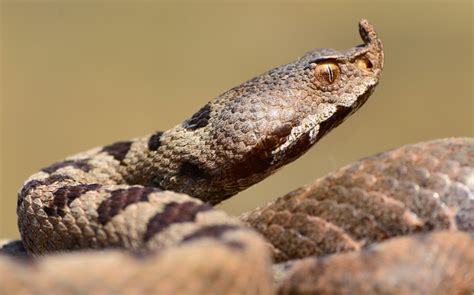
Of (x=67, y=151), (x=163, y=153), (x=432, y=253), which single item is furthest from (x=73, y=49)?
(x=432, y=253)

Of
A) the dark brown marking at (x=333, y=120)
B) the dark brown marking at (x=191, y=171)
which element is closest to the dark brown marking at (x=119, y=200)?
the dark brown marking at (x=191, y=171)

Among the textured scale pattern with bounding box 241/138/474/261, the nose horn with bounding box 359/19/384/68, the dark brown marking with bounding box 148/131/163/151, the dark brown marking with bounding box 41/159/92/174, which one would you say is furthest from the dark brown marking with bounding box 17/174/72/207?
the nose horn with bounding box 359/19/384/68

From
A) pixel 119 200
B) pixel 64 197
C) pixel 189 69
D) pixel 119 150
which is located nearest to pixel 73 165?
pixel 119 150

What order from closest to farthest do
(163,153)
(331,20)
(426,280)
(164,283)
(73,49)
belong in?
(164,283) → (426,280) → (163,153) → (73,49) → (331,20)

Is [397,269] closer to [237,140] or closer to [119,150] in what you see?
[237,140]

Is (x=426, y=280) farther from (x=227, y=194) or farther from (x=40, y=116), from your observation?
(x=40, y=116)

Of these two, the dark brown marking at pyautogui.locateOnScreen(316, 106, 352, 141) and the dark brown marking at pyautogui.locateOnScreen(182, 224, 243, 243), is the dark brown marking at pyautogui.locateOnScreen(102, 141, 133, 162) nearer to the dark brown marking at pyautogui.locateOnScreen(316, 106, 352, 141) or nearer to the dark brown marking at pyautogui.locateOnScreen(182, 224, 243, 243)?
the dark brown marking at pyautogui.locateOnScreen(316, 106, 352, 141)
